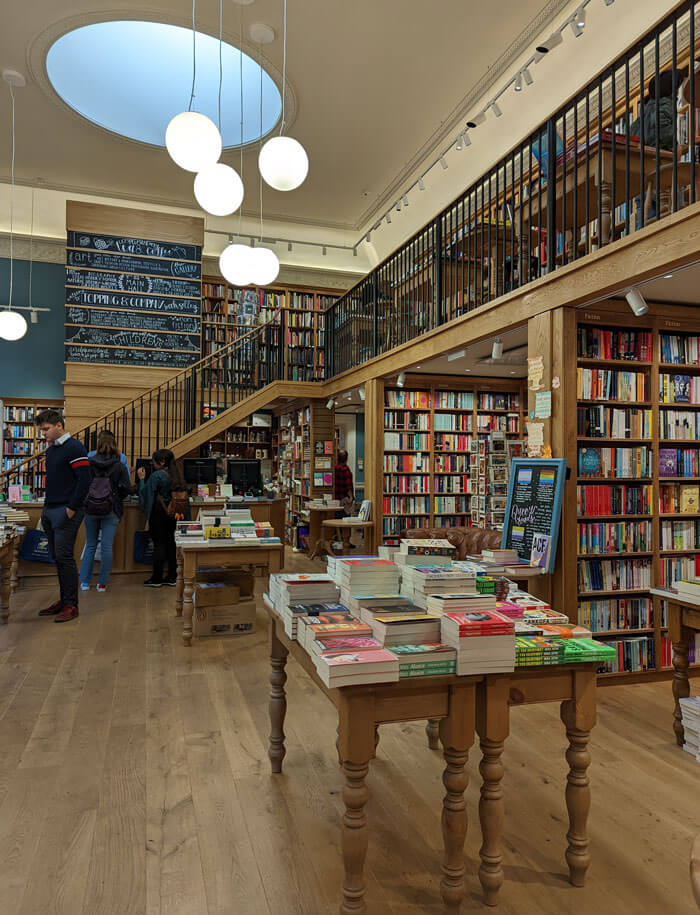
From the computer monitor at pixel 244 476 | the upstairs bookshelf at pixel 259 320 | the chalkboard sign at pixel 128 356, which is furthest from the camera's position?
the upstairs bookshelf at pixel 259 320

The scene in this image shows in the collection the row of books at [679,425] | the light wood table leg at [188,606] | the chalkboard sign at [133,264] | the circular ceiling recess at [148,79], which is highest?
the circular ceiling recess at [148,79]

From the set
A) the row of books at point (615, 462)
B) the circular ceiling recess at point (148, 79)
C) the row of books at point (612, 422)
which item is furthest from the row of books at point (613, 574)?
the circular ceiling recess at point (148, 79)

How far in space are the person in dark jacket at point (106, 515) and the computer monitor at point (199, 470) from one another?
Answer: 1549mm

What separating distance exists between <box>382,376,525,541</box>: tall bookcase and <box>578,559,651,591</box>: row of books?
3526 mm

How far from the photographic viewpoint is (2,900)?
1889 mm

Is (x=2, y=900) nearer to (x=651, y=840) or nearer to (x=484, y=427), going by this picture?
(x=651, y=840)

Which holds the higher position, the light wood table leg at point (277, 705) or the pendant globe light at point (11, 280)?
the pendant globe light at point (11, 280)

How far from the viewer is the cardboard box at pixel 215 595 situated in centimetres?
497

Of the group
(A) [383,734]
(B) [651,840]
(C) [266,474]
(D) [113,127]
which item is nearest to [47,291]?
(D) [113,127]

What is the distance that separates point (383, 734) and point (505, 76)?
7.42 meters

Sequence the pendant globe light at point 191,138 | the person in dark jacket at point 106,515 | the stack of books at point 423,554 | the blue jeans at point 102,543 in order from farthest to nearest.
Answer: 1. the blue jeans at point 102,543
2. the person in dark jacket at point 106,515
3. the pendant globe light at point 191,138
4. the stack of books at point 423,554

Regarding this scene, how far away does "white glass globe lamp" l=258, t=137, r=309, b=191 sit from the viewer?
3.63 meters

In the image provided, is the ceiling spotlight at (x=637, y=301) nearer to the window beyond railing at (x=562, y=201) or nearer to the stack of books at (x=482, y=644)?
the window beyond railing at (x=562, y=201)

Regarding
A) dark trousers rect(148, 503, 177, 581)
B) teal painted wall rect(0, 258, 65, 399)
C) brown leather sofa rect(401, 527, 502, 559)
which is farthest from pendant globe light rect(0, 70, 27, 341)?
brown leather sofa rect(401, 527, 502, 559)
